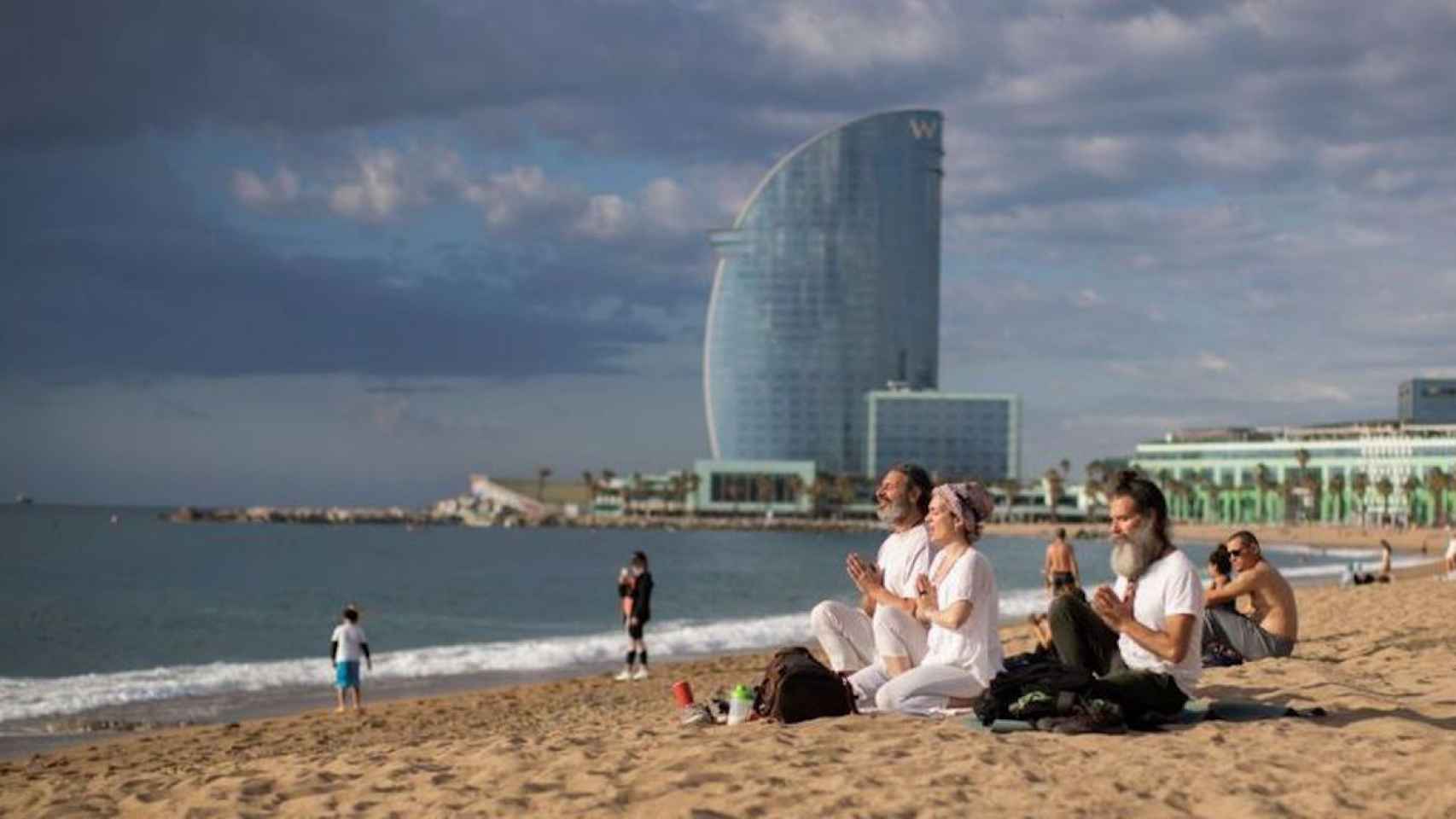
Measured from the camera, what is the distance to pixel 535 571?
201 ft

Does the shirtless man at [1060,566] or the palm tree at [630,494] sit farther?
the palm tree at [630,494]

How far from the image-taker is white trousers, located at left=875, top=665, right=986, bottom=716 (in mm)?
7023

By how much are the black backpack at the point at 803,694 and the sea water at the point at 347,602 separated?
9.25 meters

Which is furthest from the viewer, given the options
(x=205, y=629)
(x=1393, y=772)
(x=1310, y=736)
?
(x=205, y=629)

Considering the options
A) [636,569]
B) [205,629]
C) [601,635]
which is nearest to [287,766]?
[636,569]

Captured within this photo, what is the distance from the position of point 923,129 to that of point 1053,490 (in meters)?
39.0

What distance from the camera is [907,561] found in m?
7.38

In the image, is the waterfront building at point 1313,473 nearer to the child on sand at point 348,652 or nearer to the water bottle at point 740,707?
the child on sand at point 348,652

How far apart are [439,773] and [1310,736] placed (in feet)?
11.5

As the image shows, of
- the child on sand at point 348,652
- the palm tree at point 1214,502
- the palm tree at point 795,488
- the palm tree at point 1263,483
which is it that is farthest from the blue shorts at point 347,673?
the palm tree at point 795,488

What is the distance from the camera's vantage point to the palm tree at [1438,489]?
10356 cm

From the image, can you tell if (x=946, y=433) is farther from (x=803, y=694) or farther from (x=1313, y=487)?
(x=803, y=694)

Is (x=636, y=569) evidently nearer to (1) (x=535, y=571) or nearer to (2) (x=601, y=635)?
(2) (x=601, y=635)

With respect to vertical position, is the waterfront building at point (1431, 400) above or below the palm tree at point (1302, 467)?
above
